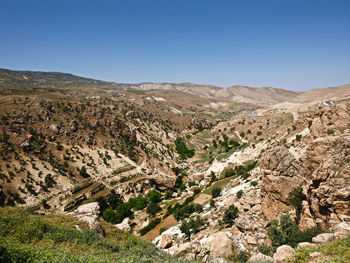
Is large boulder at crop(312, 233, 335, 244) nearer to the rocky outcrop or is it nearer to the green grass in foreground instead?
the rocky outcrop

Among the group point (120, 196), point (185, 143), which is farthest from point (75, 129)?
point (185, 143)

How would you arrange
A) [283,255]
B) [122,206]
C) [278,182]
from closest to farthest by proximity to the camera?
[283,255]
[278,182]
[122,206]

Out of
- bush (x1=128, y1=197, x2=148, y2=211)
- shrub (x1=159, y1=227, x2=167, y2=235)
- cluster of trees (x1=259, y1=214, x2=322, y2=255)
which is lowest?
bush (x1=128, y1=197, x2=148, y2=211)

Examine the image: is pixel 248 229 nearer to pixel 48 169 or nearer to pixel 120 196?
pixel 120 196

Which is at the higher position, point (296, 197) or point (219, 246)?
point (296, 197)

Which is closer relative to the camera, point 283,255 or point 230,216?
point 283,255

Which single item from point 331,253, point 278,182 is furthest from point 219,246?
point 331,253

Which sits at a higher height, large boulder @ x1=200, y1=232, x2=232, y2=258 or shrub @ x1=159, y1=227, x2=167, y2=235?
large boulder @ x1=200, y1=232, x2=232, y2=258

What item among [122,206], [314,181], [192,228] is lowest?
[122,206]

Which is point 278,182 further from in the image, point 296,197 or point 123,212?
point 123,212

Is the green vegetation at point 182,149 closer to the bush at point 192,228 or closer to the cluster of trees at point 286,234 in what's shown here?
the bush at point 192,228

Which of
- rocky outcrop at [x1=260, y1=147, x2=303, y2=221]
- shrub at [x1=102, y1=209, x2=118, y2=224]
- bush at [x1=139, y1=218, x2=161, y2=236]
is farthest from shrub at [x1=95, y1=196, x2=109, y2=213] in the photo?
rocky outcrop at [x1=260, y1=147, x2=303, y2=221]

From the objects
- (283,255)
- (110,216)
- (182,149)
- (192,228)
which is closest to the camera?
(283,255)

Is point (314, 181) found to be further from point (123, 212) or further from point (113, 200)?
point (113, 200)
